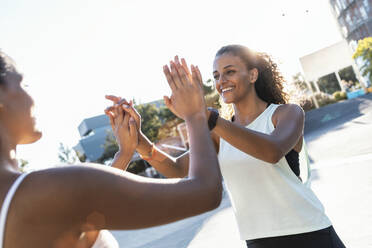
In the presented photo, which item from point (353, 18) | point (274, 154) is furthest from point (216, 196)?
point (353, 18)

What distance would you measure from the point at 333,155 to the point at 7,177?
34.3ft

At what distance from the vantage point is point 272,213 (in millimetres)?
2184

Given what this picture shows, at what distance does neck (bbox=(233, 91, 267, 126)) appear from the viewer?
2598 millimetres

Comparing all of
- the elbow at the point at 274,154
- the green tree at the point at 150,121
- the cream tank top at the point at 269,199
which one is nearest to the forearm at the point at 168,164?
the cream tank top at the point at 269,199

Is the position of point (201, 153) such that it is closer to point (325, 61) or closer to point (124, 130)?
point (124, 130)

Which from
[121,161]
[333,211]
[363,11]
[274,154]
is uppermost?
[121,161]

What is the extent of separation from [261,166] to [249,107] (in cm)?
55

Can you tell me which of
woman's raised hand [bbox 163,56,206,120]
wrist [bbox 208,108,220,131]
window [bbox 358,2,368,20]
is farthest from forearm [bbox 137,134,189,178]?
window [bbox 358,2,368,20]

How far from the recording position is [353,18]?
46781mm

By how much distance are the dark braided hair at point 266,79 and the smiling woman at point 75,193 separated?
5.30ft

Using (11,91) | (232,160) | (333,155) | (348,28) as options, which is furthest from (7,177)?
(348,28)

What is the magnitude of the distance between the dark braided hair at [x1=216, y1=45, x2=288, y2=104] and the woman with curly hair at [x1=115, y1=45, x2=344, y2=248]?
0.07m

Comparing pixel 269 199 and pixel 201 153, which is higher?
pixel 201 153

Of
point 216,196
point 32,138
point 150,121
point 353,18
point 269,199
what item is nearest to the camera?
point 216,196
